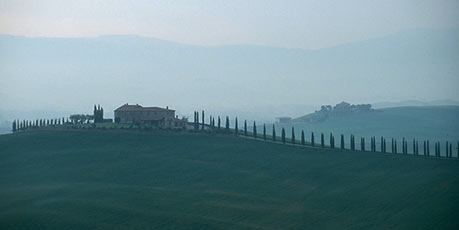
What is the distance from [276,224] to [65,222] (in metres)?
26.0

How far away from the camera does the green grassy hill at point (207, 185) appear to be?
82.2 m

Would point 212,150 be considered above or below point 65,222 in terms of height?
above

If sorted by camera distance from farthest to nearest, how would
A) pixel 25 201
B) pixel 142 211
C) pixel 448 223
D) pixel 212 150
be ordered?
pixel 212 150 → pixel 25 201 → pixel 142 211 → pixel 448 223

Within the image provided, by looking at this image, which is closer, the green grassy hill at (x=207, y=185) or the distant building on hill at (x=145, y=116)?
the green grassy hill at (x=207, y=185)

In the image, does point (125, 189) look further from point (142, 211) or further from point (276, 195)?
point (276, 195)

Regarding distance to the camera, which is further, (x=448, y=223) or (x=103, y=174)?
(x=103, y=174)

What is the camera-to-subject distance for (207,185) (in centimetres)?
10138

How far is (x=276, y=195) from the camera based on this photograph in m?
95.8

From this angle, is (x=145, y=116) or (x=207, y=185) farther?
(x=145, y=116)

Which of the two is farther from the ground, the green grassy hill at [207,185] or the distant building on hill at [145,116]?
the distant building on hill at [145,116]

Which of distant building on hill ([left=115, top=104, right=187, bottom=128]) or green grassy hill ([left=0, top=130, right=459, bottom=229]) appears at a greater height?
distant building on hill ([left=115, top=104, right=187, bottom=128])

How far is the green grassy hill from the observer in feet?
270

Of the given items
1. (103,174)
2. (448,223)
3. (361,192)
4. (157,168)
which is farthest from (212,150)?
(448,223)

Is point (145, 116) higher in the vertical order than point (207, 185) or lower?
higher
